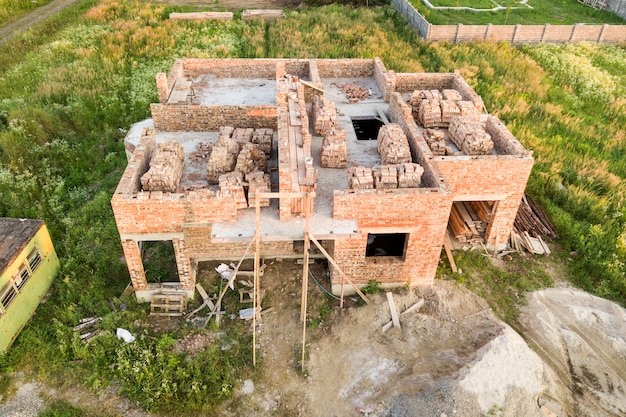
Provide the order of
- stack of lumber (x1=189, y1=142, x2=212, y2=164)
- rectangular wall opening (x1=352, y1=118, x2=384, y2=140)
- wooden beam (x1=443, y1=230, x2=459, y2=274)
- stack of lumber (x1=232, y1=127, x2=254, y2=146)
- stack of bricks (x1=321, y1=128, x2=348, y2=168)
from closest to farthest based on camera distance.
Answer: stack of bricks (x1=321, y1=128, x2=348, y2=168)
wooden beam (x1=443, y1=230, x2=459, y2=274)
stack of lumber (x1=189, y1=142, x2=212, y2=164)
stack of lumber (x1=232, y1=127, x2=254, y2=146)
rectangular wall opening (x1=352, y1=118, x2=384, y2=140)

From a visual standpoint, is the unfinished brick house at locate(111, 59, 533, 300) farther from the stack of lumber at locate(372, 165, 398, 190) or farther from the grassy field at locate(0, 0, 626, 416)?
the grassy field at locate(0, 0, 626, 416)

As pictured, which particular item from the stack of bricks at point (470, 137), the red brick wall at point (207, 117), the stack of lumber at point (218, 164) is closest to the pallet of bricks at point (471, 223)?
the stack of bricks at point (470, 137)

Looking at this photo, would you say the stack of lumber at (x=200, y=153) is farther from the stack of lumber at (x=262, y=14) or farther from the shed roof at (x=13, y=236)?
the stack of lumber at (x=262, y=14)

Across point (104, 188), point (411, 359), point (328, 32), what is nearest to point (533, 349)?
point (411, 359)

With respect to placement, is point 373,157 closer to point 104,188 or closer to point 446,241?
point 446,241

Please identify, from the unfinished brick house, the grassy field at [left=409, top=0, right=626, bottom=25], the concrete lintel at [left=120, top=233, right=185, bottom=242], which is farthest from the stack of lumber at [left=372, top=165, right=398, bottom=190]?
the grassy field at [left=409, top=0, right=626, bottom=25]

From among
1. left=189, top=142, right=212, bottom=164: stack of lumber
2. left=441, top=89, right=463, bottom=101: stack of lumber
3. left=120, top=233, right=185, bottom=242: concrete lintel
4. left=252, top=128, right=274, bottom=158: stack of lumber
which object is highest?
left=441, top=89, right=463, bottom=101: stack of lumber
